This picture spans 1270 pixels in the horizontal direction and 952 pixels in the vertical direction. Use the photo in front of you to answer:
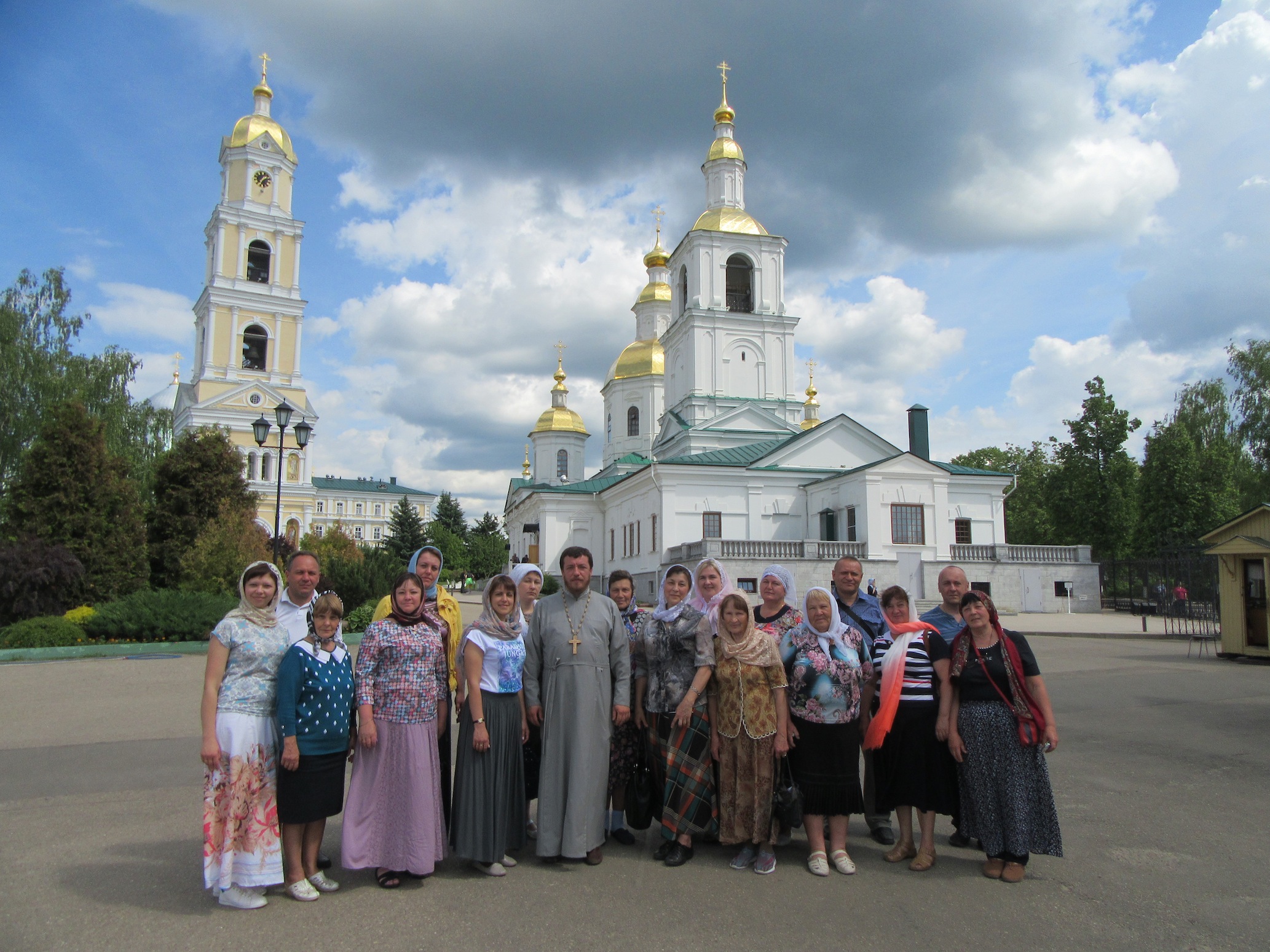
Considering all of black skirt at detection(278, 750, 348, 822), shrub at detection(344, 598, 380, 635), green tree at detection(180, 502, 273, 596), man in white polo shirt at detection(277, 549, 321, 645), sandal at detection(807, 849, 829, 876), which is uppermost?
green tree at detection(180, 502, 273, 596)

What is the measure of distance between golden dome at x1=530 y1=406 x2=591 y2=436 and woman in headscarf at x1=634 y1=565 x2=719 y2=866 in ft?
189

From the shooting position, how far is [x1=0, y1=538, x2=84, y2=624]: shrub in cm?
1781

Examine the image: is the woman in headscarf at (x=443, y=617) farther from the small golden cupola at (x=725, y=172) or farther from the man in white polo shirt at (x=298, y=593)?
the small golden cupola at (x=725, y=172)

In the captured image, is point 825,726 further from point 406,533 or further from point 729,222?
point 406,533

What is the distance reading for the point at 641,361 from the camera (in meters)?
55.8

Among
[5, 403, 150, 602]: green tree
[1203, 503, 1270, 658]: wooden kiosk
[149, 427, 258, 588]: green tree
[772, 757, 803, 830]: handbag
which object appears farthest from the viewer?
[149, 427, 258, 588]: green tree

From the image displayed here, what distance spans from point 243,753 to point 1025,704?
4449mm

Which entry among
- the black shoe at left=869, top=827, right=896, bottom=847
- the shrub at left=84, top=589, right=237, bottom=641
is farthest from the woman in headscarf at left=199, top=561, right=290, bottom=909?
the shrub at left=84, top=589, right=237, bottom=641

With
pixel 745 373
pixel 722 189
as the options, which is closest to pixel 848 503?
pixel 745 373

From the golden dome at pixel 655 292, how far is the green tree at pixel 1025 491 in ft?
78.4

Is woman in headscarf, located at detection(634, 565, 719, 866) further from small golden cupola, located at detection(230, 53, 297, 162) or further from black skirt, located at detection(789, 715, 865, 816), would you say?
small golden cupola, located at detection(230, 53, 297, 162)

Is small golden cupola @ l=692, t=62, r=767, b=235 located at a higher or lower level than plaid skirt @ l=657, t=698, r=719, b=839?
higher

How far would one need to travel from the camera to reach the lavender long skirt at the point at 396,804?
15.4 ft

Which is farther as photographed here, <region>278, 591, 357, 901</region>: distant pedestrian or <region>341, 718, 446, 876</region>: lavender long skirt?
<region>341, 718, 446, 876</region>: lavender long skirt
